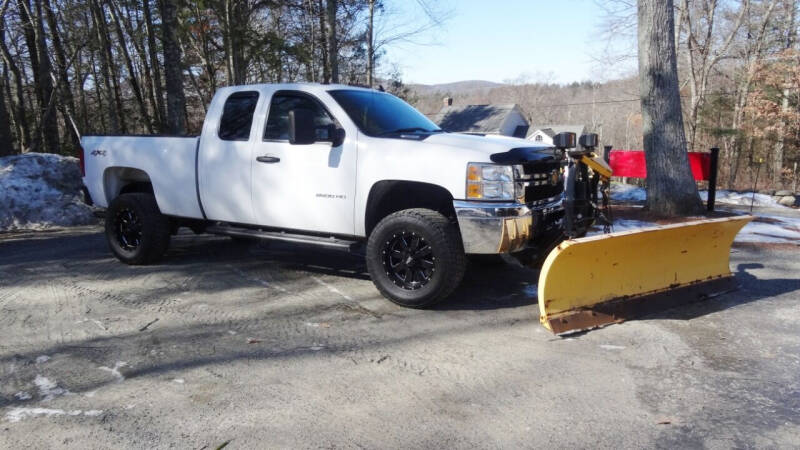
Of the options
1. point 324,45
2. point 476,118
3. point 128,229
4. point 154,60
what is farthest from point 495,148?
point 476,118

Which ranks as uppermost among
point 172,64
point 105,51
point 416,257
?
point 105,51

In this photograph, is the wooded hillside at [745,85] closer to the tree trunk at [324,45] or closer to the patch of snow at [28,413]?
the tree trunk at [324,45]

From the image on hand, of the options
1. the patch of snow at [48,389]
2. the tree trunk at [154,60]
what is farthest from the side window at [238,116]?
the tree trunk at [154,60]

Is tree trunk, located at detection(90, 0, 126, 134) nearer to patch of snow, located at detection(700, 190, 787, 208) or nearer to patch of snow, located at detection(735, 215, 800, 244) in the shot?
patch of snow, located at detection(700, 190, 787, 208)

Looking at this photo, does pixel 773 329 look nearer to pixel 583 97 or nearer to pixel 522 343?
pixel 522 343

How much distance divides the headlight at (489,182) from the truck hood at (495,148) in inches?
2.9

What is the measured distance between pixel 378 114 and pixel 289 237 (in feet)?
5.00

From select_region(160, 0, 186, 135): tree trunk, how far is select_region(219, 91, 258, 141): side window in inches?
322

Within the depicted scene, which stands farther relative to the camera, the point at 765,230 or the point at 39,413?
the point at 765,230

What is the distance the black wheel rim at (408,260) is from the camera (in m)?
4.83

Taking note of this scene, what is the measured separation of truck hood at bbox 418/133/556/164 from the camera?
4.63 m

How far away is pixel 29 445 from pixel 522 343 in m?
3.10

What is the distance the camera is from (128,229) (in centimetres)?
655

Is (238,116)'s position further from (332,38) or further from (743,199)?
(332,38)
